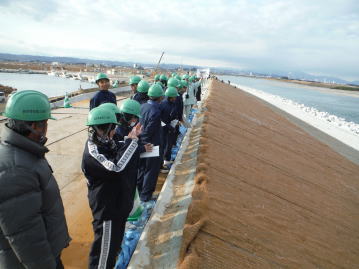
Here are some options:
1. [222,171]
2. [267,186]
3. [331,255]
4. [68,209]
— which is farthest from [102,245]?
[267,186]

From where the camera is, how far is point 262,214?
3715 millimetres

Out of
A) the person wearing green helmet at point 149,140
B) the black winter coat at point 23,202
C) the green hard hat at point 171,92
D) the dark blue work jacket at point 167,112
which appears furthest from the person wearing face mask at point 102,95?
the black winter coat at point 23,202

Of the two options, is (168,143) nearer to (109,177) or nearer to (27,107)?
(109,177)

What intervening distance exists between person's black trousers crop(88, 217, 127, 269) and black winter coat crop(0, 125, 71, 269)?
0.90 metres

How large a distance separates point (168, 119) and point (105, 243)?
361cm

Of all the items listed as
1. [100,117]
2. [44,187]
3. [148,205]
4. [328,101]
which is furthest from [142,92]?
[328,101]

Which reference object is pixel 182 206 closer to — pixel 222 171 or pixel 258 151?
pixel 222 171

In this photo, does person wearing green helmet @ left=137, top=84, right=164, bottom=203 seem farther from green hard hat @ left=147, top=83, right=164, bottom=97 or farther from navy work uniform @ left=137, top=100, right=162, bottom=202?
green hard hat @ left=147, top=83, right=164, bottom=97

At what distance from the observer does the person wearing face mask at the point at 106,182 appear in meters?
2.52

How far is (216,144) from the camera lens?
19.7 ft

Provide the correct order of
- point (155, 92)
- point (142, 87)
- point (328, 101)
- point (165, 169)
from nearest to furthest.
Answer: point (155, 92) → point (142, 87) → point (165, 169) → point (328, 101)

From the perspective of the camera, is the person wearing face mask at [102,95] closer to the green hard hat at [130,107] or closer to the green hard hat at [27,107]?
the green hard hat at [130,107]

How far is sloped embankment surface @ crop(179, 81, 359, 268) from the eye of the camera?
9.04ft

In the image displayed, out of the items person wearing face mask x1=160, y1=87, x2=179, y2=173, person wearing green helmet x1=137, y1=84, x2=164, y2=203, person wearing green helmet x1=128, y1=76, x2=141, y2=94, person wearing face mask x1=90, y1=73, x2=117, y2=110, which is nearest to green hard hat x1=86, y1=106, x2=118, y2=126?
person wearing green helmet x1=137, y1=84, x2=164, y2=203
